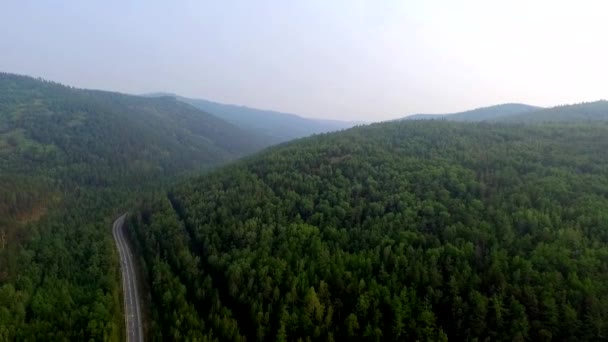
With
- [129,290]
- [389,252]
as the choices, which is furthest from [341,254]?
[129,290]

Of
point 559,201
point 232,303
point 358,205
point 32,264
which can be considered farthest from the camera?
point 358,205

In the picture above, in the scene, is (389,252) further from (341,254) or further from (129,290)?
(129,290)

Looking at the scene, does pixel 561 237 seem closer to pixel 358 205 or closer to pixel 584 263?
pixel 584 263

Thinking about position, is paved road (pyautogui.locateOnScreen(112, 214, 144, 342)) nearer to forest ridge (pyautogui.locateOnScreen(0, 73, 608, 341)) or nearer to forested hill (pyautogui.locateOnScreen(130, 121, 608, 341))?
forest ridge (pyautogui.locateOnScreen(0, 73, 608, 341))

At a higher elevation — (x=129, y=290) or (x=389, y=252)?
(x=389, y=252)

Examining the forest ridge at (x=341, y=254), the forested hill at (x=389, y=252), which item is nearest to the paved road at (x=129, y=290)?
the forest ridge at (x=341, y=254)

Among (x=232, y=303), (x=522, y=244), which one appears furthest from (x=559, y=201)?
(x=232, y=303)

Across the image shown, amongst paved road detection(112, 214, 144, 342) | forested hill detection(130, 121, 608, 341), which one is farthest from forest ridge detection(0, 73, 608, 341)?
paved road detection(112, 214, 144, 342)
